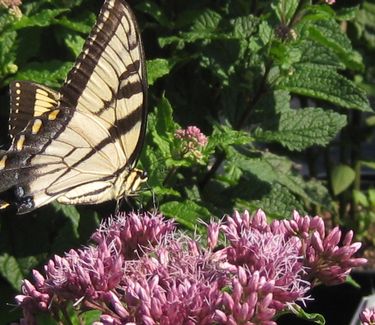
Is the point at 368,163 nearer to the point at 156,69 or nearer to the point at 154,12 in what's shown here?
the point at 154,12

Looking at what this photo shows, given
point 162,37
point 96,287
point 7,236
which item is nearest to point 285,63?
point 162,37

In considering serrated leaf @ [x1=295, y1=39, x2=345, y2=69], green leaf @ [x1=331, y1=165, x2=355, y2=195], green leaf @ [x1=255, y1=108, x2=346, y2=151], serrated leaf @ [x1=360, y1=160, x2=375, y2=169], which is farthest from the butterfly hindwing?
serrated leaf @ [x1=360, y1=160, x2=375, y2=169]

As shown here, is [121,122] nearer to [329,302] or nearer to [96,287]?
[96,287]

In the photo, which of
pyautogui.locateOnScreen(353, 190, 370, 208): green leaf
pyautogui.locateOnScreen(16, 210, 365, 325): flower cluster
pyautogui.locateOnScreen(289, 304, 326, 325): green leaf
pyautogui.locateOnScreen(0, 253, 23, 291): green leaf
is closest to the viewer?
pyautogui.locateOnScreen(16, 210, 365, 325): flower cluster

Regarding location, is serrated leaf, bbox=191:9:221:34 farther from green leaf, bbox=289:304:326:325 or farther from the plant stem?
green leaf, bbox=289:304:326:325

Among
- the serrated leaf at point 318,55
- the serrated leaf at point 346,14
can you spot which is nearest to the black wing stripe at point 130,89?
the serrated leaf at point 318,55

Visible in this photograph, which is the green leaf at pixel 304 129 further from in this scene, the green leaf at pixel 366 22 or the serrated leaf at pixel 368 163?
the serrated leaf at pixel 368 163
